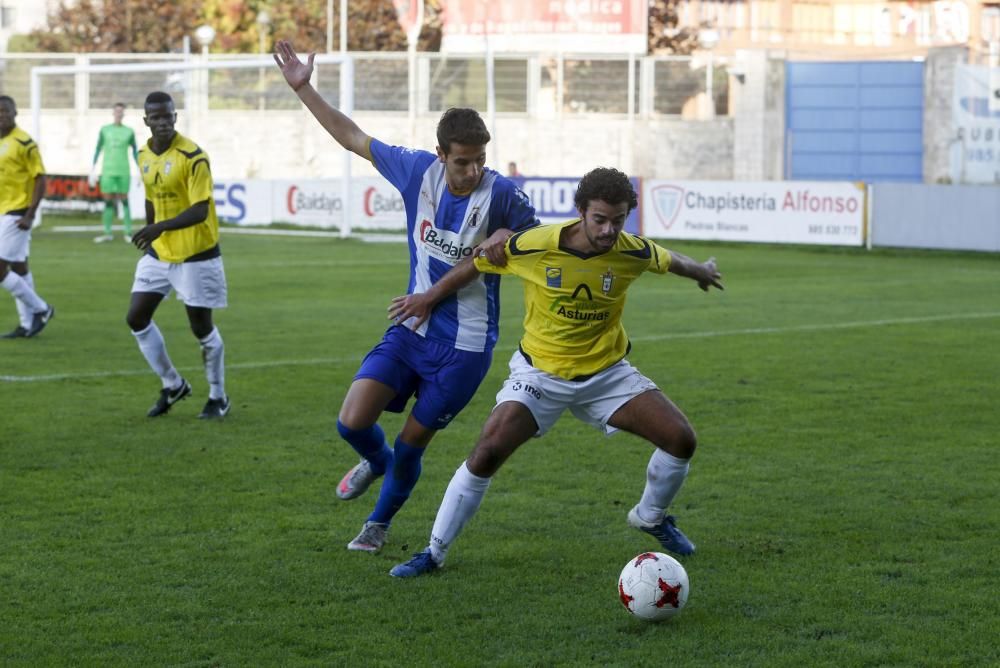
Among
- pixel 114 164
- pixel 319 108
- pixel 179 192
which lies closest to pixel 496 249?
pixel 319 108

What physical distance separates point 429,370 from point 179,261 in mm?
3814

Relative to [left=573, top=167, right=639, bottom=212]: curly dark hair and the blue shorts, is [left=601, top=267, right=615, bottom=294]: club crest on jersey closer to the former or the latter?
[left=573, top=167, right=639, bottom=212]: curly dark hair

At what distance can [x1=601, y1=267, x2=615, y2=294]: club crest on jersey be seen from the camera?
6.20 meters

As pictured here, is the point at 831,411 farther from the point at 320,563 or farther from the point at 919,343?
the point at 320,563

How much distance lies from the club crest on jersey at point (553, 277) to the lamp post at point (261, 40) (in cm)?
3293

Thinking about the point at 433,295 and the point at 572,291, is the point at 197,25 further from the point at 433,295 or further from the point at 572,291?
the point at 572,291

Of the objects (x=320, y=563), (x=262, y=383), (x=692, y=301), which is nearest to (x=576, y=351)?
(x=320, y=563)

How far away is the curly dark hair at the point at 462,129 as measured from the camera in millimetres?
6180

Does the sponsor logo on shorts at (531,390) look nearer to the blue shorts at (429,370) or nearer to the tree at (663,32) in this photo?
the blue shorts at (429,370)

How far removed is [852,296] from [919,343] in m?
4.58

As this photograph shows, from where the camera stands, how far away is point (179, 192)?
392 inches

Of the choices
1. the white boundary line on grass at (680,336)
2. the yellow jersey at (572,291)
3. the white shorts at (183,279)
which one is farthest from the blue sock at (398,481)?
the white boundary line on grass at (680,336)

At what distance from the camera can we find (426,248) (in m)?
6.59

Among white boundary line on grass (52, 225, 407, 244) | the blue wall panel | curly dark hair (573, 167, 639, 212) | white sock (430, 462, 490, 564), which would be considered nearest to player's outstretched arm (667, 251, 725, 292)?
curly dark hair (573, 167, 639, 212)
